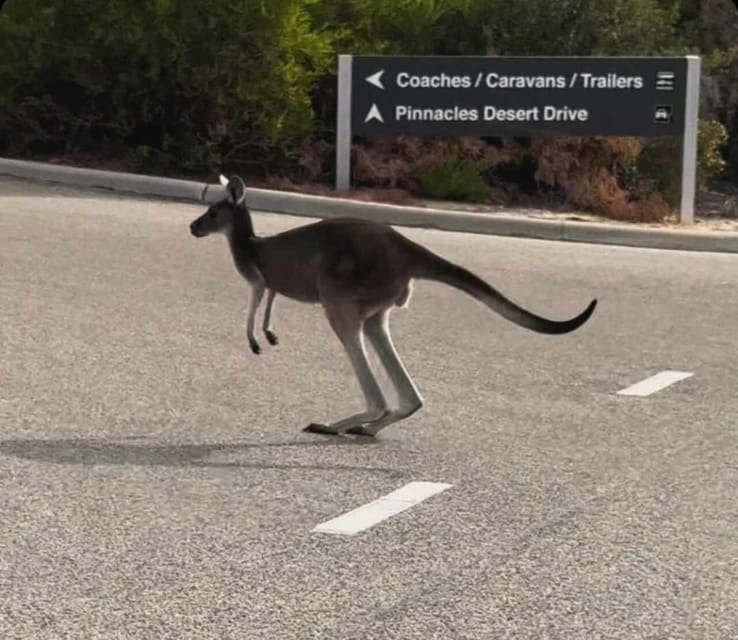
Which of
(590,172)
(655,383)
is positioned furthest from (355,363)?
(590,172)

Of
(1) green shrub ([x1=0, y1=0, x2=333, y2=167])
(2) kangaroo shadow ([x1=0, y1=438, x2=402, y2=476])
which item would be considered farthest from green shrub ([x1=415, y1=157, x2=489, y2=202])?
(2) kangaroo shadow ([x1=0, y1=438, x2=402, y2=476])

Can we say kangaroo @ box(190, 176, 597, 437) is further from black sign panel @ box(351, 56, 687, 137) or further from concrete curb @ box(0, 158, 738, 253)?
black sign panel @ box(351, 56, 687, 137)

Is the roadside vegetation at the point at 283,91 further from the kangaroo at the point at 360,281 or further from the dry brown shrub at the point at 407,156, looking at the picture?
the kangaroo at the point at 360,281

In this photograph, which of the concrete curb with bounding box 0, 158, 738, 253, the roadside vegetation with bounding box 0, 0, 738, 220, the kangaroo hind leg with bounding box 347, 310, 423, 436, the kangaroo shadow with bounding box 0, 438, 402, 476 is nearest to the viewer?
the kangaroo shadow with bounding box 0, 438, 402, 476

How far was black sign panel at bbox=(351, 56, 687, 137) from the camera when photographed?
611 inches

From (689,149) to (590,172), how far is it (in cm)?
114

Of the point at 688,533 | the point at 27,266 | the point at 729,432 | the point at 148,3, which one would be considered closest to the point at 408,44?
the point at 148,3

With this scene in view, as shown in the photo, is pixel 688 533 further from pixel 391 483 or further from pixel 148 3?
pixel 148 3

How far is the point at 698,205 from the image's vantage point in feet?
57.3

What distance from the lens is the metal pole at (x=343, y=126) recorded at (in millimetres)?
15523

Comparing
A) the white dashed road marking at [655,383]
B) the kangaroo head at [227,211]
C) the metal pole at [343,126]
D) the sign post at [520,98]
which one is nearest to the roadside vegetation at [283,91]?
the metal pole at [343,126]

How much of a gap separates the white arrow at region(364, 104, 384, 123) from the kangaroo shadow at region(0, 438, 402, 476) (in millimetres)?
8526

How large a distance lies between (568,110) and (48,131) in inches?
203

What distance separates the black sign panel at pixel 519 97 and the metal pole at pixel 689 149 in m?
0.06
